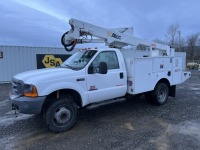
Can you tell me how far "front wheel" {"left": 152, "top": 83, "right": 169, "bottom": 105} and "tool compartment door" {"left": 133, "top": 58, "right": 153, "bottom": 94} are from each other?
474 millimetres

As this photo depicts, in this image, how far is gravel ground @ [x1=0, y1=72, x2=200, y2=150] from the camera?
427 cm

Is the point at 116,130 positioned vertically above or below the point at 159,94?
below

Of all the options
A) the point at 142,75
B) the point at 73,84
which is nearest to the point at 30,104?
the point at 73,84

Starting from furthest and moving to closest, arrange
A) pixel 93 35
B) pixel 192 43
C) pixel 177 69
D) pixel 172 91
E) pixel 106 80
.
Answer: pixel 192 43 → pixel 172 91 → pixel 177 69 → pixel 93 35 → pixel 106 80

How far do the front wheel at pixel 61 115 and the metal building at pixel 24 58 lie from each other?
33.7ft

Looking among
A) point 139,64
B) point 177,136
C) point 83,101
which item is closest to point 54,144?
point 83,101

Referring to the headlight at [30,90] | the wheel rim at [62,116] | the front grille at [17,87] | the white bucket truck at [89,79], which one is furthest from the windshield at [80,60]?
the front grille at [17,87]

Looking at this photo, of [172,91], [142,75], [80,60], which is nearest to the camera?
[80,60]

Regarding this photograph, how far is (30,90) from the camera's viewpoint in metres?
4.49

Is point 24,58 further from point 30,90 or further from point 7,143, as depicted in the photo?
point 7,143

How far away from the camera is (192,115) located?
6.15 meters

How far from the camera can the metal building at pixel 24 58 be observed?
13555 mm

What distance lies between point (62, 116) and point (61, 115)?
51 millimetres

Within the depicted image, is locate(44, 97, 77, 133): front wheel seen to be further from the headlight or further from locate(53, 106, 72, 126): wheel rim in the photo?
the headlight
